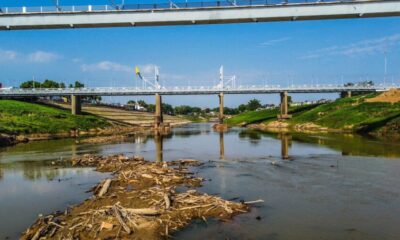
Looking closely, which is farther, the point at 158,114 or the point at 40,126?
the point at 158,114

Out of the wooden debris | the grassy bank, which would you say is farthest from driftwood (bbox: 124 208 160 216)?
the grassy bank

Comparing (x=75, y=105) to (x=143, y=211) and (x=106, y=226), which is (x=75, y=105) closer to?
(x=143, y=211)

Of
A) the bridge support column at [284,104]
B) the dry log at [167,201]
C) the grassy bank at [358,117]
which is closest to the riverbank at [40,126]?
the dry log at [167,201]

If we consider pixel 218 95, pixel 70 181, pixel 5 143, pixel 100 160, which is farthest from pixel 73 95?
A: pixel 70 181

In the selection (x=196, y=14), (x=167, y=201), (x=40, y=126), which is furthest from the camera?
(x=40, y=126)

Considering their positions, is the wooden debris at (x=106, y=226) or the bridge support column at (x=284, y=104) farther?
the bridge support column at (x=284, y=104)

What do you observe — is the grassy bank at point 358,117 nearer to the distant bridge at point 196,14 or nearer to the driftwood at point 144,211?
the distant bridge at point 196,14

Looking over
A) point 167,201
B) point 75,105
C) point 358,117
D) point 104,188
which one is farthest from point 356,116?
point 167,201

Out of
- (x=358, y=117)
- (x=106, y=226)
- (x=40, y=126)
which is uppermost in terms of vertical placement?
(x=358, y=117)

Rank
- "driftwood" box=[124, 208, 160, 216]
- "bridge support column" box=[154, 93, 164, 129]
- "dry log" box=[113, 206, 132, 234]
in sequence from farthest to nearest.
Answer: "bridge support column" box=[154, 93, 164, 129] < "driftwood" box=[124, 208, 160, 216] < "dry log" box=[113, 206, 132, 234]

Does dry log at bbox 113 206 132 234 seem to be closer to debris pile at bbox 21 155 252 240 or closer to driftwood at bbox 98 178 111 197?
debris pile at bbox 21 155 252 240

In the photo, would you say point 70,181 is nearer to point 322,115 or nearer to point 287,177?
point 287,177

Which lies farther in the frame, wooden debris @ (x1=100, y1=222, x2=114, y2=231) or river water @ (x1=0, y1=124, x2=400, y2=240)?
river water @ (x1=0, y1=124, x2=400, y2=240)

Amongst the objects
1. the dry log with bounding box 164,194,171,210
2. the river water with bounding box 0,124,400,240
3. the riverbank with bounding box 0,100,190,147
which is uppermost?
the riverbank with bounding box 0,100,190,147
